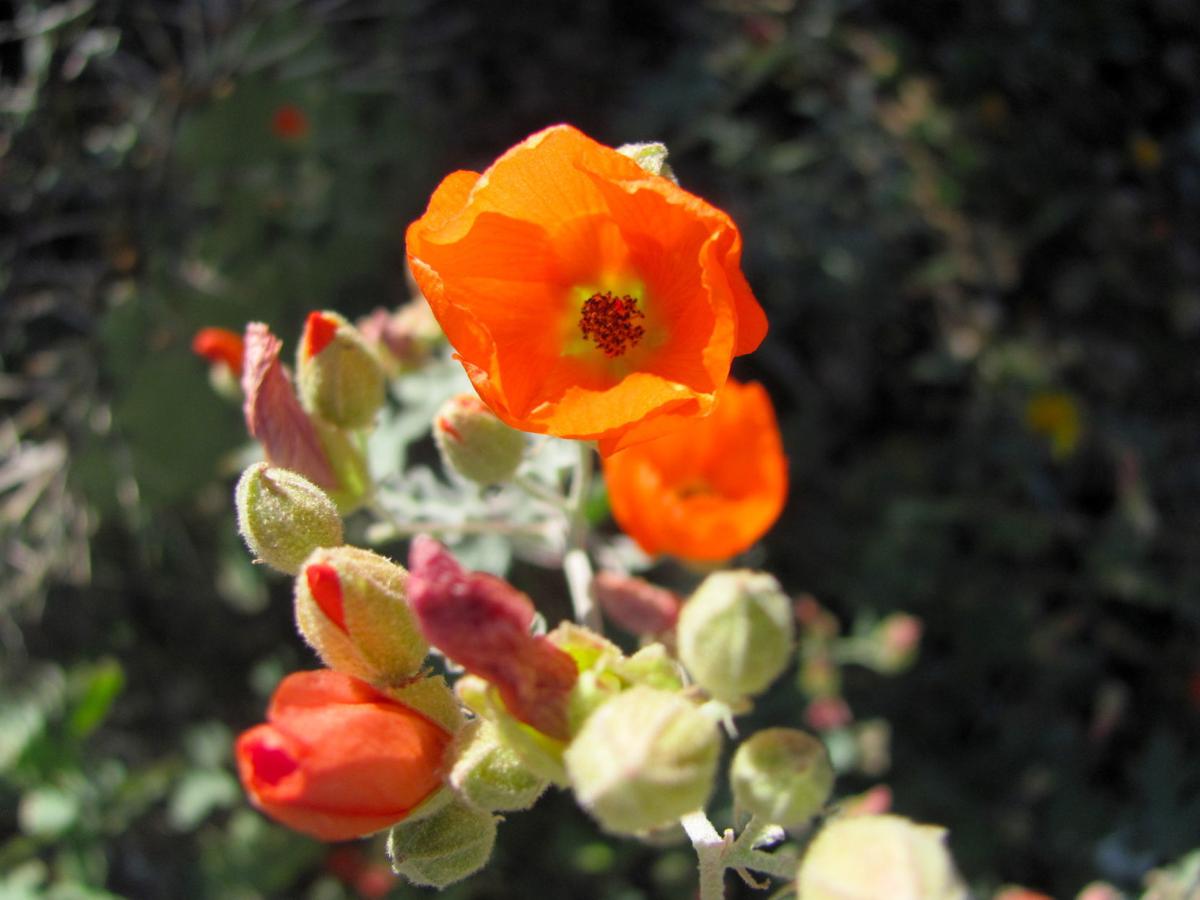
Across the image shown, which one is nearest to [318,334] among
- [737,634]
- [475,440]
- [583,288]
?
[475,440]

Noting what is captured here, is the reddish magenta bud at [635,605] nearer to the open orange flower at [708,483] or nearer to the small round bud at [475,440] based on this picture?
the open orange flower at [708,483]

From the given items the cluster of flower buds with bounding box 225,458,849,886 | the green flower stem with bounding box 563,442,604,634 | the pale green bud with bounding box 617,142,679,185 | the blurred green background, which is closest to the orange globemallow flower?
the cluster of flower buds with bounding box 225,458,849,886

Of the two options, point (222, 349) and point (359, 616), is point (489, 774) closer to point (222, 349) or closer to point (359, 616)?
point (359, 616)

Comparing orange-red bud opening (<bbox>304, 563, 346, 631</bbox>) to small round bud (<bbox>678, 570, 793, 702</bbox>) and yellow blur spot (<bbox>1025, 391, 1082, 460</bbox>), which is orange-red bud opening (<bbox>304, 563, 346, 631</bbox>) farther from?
yellow blur spot (<bbox>1025, 391, 1082, 460</bbox>)

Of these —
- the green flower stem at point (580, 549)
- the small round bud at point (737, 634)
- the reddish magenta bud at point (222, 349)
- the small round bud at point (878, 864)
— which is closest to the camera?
the small round bud at point (878, 864)

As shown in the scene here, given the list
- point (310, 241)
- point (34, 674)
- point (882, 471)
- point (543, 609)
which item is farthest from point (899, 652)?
point (34, 674)

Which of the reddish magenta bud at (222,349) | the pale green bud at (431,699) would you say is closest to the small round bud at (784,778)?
the pale green bud at (431,699)

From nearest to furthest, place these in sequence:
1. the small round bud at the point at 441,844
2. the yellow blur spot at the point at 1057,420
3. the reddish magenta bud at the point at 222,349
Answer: the small round bud at the point at 441,844, the reddish magenta bud at the point at 222,349, the yellow blur spot at the point at 1057,420
